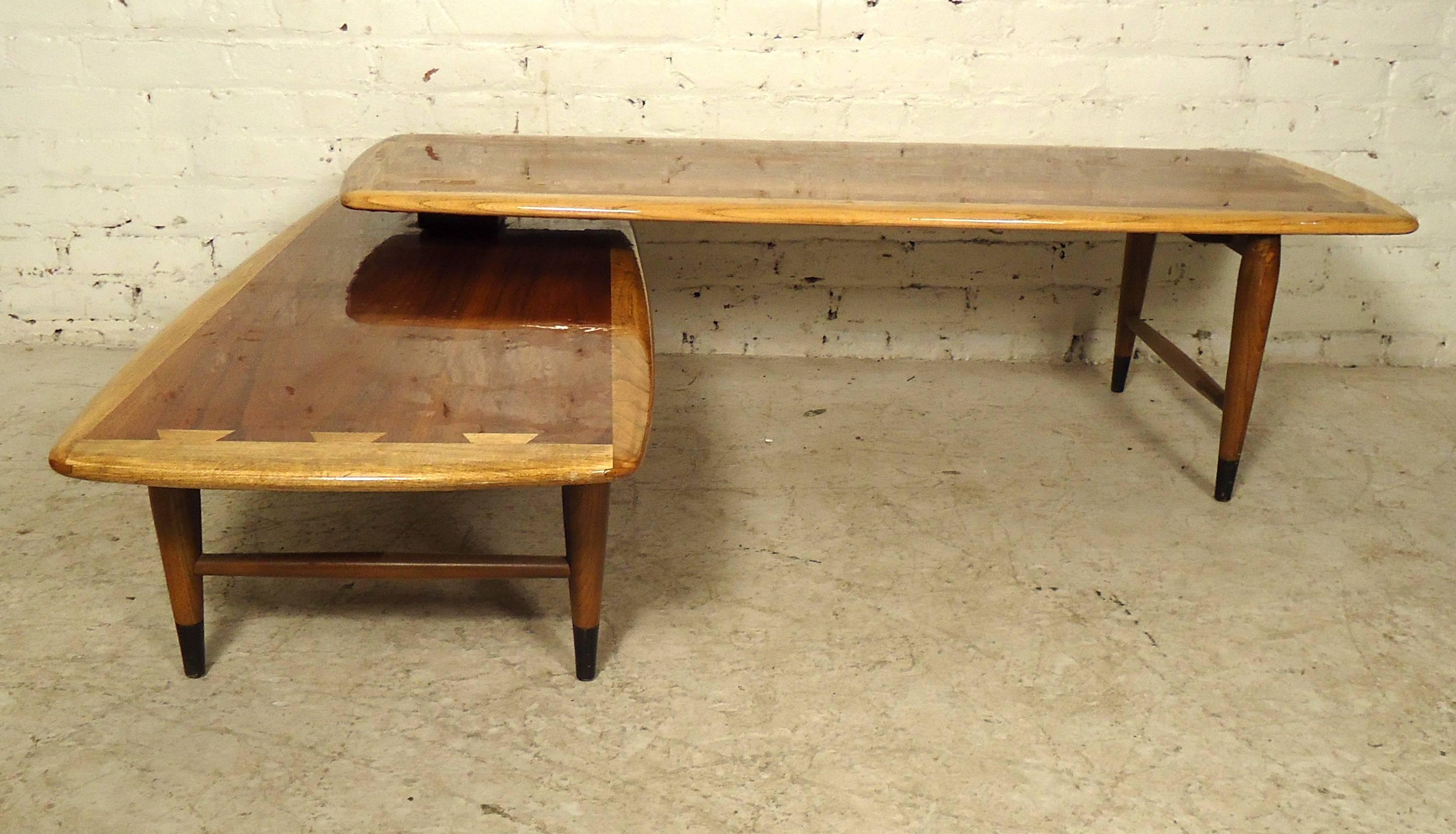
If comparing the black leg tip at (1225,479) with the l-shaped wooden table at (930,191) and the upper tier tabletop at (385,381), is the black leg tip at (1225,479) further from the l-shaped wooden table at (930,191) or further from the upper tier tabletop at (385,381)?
the upper tier tabletop at (385,381)

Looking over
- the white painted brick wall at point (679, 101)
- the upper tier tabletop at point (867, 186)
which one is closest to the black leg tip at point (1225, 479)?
the upper tier tabletop at point (867, 186)

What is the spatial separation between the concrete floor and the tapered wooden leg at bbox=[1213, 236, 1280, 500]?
0.09 meters

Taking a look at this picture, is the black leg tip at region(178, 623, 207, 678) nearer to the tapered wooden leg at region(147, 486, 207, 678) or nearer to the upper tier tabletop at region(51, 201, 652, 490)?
the tapered wooden leg at region(147, 486, 207, 678)

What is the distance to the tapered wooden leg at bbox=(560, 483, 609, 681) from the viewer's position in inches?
58.9

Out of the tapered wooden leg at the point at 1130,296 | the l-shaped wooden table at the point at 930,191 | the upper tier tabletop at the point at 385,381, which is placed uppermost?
the l-shaped wooden table at the point at 930,191

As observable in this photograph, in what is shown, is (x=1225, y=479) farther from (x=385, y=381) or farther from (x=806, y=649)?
(x=385, y=381)

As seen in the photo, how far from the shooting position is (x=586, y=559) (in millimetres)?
1537

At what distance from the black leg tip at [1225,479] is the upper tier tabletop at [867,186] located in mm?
450

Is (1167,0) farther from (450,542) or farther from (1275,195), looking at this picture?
(450,542)

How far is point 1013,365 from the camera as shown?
2.81 meters

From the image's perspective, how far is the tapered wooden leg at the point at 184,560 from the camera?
1481mm

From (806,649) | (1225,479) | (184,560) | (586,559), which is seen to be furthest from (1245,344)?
(184,560)

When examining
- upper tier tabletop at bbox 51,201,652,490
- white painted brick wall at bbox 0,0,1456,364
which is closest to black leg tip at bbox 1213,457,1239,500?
white painted brick wall at bbox 0,0,1456,364

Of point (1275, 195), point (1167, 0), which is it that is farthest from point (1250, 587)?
point (1167, 0)
